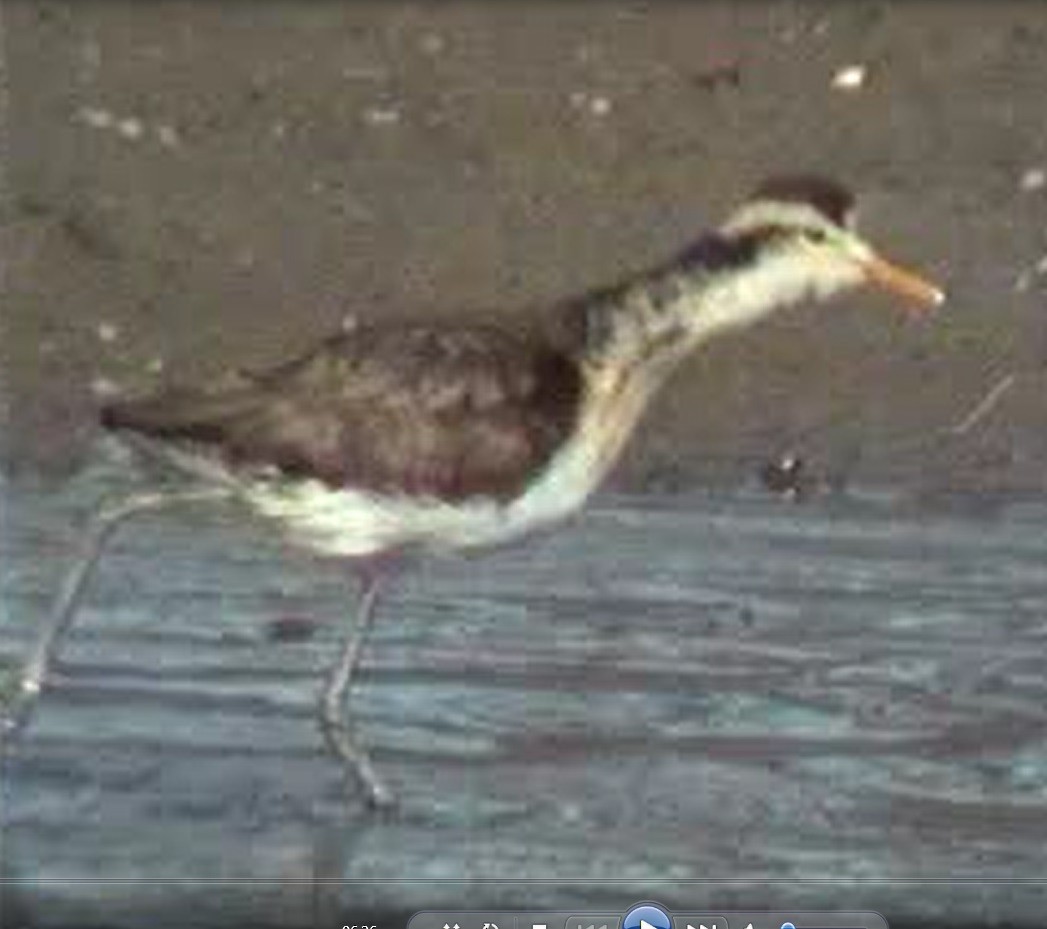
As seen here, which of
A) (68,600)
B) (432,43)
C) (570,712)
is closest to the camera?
(570,712)

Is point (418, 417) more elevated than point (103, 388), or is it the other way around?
point (103, 388)

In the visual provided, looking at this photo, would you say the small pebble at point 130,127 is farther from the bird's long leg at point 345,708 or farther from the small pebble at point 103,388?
the bird's long leg at point 345,708

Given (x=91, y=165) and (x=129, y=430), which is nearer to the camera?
(x=129, y=430)

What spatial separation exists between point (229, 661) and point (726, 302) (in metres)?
1.21

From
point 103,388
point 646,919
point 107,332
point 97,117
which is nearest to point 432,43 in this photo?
point 97,117

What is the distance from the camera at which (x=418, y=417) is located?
24.0 ft

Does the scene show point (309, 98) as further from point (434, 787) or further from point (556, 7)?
point (434, 787)

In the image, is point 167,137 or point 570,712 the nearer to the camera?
point 570,712

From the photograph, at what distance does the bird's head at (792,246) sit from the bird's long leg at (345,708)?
0.91 metres

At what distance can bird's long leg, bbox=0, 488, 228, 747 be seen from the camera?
7504 mm

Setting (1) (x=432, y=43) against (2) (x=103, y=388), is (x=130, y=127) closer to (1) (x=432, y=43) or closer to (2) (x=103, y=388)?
(1) (x=432, y=43)

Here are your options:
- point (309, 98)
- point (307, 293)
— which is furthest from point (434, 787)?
point (309, 98)

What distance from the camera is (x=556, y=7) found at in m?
11.3

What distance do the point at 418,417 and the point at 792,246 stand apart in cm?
84
